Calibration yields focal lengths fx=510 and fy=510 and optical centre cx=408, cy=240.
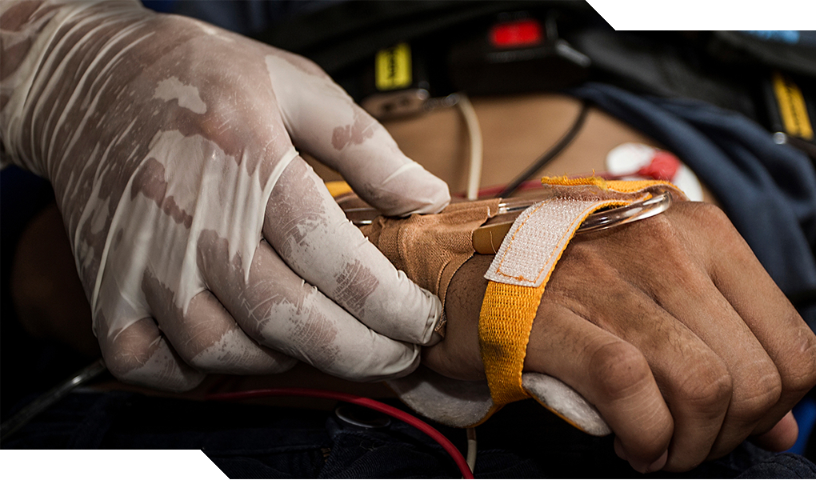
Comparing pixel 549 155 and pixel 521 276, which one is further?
pixel 549 155

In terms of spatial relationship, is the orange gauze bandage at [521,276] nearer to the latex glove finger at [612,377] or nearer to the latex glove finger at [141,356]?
the latex glove finger at [612,377]

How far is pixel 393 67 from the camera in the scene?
50.4 inches

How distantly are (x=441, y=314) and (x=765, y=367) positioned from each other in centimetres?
38

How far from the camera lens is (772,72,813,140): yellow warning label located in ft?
4.04

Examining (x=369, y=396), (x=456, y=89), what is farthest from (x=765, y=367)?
(x=456, y=89)

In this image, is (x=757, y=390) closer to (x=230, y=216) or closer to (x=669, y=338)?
(x=669, y=338)

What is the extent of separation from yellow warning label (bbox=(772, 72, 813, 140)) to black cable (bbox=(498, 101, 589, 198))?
0.49 meters

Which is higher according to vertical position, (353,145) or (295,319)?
(353,145)

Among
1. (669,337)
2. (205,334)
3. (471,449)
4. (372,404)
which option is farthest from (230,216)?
(669,337)

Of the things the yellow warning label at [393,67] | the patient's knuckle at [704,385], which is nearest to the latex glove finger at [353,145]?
the patient's knuckle at [704,385]

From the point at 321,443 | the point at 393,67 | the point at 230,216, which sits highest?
the point at 393,67

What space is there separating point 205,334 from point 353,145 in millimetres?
339

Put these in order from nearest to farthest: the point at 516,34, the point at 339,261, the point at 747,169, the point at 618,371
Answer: the point at 618,371 → the point at 339,261 → the point at 747,169 → the point at 516,34

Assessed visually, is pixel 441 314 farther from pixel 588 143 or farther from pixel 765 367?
Answer: pixel 588 143
